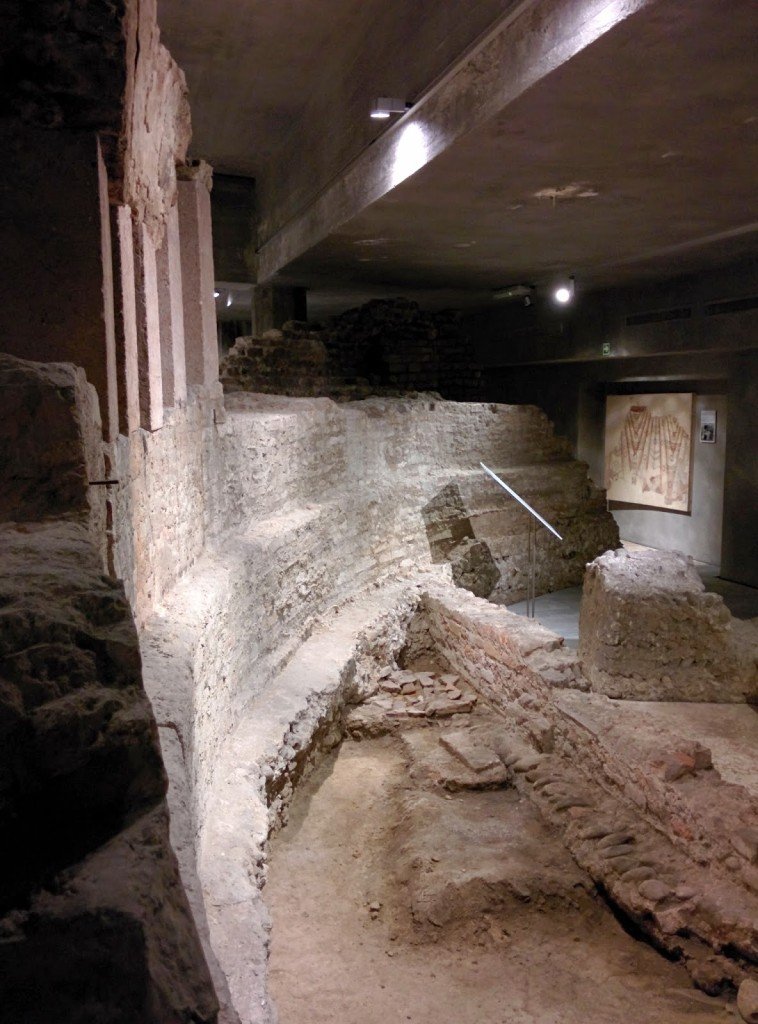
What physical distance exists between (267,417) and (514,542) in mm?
5476

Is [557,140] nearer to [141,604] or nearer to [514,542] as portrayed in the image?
[141,604]

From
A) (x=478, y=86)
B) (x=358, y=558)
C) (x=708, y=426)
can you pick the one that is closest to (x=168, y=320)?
(x=478, y=86)

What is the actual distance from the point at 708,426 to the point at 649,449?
1.21 m

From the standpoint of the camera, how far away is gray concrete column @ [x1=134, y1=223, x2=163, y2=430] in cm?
366

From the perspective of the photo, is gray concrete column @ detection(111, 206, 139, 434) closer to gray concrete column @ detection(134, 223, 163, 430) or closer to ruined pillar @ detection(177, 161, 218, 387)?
→ gray concrete column @ detection(134, 223, 163, 430)

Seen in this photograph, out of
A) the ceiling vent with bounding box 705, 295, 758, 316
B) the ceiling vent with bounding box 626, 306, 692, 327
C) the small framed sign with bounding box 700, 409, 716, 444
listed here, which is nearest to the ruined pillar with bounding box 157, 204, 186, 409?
the ceiling vent with bounding box 705, 295, 758, 316

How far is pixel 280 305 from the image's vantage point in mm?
11812

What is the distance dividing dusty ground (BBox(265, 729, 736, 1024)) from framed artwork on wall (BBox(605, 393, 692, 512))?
7.48 metres

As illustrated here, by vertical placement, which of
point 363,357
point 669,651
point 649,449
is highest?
point 363,357

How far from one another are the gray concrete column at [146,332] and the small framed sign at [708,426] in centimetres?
927

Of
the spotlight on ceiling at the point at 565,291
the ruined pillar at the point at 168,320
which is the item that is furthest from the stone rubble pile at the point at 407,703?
the spotlight on ceiling at the point at 565,291

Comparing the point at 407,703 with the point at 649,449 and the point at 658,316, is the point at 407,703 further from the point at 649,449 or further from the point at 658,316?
the point at 658,316

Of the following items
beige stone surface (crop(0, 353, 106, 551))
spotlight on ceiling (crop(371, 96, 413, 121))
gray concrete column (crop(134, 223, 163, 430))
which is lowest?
beige stone surface (crop(0, 353, 106, 551))

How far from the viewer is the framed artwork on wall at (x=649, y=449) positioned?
11.5 m
